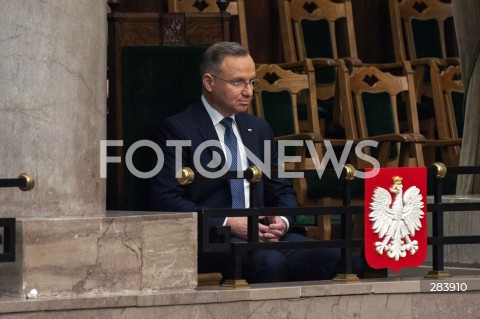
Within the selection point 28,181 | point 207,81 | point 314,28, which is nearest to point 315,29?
point 314,28

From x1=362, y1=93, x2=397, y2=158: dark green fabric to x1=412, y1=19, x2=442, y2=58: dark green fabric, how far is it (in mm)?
1684

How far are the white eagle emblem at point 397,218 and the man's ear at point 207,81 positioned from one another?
836 millimetres

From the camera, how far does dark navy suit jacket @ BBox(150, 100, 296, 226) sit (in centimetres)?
523

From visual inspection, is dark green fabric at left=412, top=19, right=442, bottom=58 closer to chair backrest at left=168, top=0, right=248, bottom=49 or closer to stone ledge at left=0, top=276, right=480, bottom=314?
chair backrest at left=168, top=0, right=248, bottom=49

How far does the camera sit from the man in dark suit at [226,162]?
5211 mm

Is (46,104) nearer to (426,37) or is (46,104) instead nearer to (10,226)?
(10,226)

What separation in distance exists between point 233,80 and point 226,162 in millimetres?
347

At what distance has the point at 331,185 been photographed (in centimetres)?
730

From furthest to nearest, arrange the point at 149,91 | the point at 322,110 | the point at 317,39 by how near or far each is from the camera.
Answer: the point at 317,39 → the point at 322,110 → the point at 149,91

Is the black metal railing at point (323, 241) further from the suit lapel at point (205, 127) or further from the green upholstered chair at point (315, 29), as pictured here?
the green upholstered chair at point (315, 29)

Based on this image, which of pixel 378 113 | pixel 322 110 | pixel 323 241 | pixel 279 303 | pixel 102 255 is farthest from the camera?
pixel 322 110

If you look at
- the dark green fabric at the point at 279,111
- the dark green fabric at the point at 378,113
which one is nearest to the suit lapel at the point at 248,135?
the dark green fabric at the point at 279,111

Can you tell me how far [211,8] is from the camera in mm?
8883

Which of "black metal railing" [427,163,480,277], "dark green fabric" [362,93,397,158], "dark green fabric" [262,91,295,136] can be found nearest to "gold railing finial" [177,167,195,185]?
"black metal railing" [427,163,480,277]
